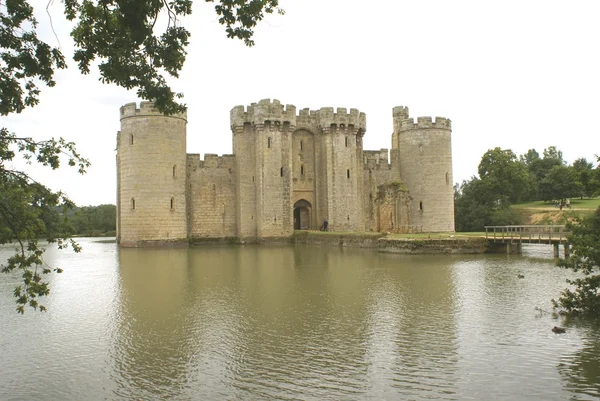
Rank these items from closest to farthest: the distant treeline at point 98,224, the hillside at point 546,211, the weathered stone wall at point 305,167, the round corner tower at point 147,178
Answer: the round corner tower at point 147,178
the weathered stone wall at point 305,167
the hillside at point 546,211
the distant treeline at point 98,224

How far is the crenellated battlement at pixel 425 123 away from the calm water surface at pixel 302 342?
20758 mm

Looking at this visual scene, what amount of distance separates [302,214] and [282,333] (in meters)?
28.0

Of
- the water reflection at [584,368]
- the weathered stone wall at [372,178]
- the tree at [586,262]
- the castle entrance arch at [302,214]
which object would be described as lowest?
the water reflection at [584,368]

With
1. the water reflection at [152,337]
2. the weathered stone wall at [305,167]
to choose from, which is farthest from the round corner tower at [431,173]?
the water reflection at [152,337]

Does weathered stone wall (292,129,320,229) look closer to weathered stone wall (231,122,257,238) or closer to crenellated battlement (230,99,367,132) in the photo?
crenellated battlement (230,99,367,132)

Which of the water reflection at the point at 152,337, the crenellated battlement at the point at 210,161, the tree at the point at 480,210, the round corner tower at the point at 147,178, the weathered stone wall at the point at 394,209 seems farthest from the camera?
the tree at the point at 480,210

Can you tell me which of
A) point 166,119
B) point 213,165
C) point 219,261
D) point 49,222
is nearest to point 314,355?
point 49,222

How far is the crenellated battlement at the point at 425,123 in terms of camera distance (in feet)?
112

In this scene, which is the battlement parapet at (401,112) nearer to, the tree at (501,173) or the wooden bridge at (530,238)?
the tree at (501,173)

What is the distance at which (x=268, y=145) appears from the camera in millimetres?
32656

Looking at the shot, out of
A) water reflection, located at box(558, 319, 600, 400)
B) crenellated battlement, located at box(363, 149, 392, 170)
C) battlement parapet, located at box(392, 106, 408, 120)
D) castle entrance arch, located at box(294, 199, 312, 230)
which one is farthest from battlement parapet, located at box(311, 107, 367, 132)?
water reflection, located at box(558, 319, 600, 400)

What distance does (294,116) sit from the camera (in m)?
33.5

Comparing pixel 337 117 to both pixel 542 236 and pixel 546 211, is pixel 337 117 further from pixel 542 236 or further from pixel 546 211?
pixel 546 211

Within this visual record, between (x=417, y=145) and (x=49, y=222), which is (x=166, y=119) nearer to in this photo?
(x=417, y=145)
